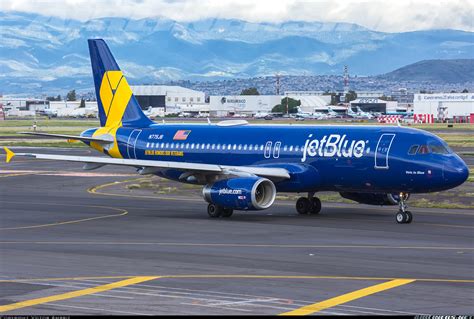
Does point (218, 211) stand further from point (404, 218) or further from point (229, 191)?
point (404, 218)

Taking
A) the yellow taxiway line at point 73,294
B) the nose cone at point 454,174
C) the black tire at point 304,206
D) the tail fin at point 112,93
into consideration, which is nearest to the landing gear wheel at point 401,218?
the nose cone at point 454,174

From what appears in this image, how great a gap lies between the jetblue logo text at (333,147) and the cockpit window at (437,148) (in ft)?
9.27

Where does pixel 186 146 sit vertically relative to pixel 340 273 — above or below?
above

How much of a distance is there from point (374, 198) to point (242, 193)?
6.77 m

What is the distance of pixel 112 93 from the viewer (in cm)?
5297

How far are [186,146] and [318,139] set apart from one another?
25.2 feet

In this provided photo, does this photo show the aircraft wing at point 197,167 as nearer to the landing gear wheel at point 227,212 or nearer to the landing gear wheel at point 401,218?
the landing gear wheel at point 227,212

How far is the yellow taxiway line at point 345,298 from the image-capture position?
72.9 ft

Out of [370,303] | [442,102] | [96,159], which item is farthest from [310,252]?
[442,102]

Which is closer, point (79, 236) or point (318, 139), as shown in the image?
point (79, 236)

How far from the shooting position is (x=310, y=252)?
32594 mm

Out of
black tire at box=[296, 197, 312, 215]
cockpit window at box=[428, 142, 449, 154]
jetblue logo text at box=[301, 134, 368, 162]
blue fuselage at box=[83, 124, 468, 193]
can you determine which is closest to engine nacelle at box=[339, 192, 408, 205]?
black tire at box=[296, 197, 312, 215]

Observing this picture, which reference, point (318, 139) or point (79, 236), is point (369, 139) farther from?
point (79, 236)

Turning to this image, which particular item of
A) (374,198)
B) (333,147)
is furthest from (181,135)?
(374,198)
